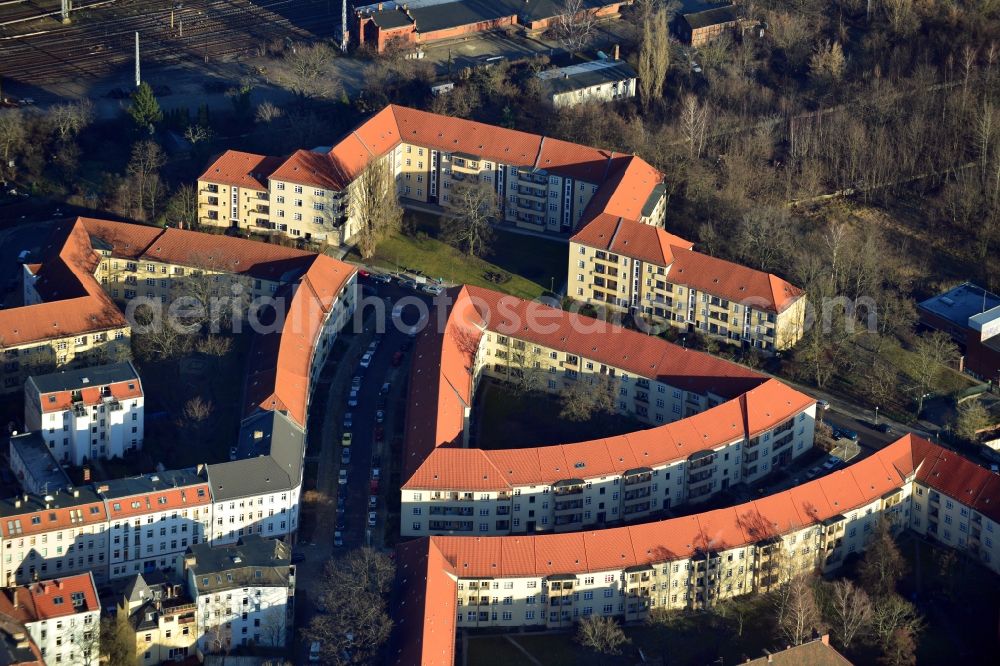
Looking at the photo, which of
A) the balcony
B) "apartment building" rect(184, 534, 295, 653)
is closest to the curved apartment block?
"apartment building" rect(184, 534, 295, 653)

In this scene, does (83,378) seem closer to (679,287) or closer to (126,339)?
(126,339)

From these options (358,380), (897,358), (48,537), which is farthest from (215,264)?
(897,358)

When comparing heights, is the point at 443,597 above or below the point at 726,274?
below

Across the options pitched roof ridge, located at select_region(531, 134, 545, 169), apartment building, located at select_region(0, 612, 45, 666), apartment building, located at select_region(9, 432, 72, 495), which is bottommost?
apartment building, located at select_region(0, 612, 45, 666)

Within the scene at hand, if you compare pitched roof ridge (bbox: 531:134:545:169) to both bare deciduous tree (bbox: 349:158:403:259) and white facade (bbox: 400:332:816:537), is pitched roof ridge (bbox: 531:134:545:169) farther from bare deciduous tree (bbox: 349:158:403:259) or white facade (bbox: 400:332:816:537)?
white facade (bbox: 400:332:816:537)

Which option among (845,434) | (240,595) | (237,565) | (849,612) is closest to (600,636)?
(849,612)

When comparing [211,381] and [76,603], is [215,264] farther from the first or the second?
[76,603]
